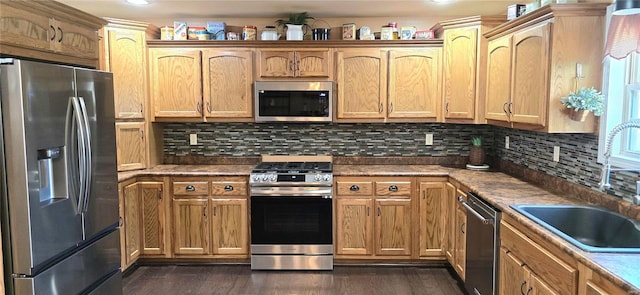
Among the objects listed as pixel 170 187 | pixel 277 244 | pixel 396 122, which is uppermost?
pixel 396 122

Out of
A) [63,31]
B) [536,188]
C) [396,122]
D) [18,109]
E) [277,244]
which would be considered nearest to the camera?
[18,109]

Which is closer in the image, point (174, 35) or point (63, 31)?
point (63, 31)

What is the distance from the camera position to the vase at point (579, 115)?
2.50 m

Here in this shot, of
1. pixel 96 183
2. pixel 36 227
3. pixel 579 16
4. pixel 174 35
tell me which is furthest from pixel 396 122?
pixel 36 227

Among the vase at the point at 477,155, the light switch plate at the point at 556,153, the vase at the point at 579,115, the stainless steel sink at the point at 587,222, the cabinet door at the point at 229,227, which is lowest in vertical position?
the cabinet door at the point at 229,227

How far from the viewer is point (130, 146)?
3875mm

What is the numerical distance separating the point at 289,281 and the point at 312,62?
190 cm

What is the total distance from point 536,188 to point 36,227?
293 cm

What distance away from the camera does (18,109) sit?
1.92m

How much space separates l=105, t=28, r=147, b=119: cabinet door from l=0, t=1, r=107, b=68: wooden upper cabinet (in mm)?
1004

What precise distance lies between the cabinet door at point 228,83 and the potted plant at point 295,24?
0.40m

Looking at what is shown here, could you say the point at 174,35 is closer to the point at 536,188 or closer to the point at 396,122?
the point at 396,122

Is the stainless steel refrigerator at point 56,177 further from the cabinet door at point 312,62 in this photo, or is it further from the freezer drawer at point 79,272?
the cabinet door at point 312,62

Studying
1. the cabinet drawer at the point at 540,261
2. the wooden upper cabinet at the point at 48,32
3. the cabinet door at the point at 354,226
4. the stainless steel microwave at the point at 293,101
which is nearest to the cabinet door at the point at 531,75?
the cabinet drawer at the point at 540,261
